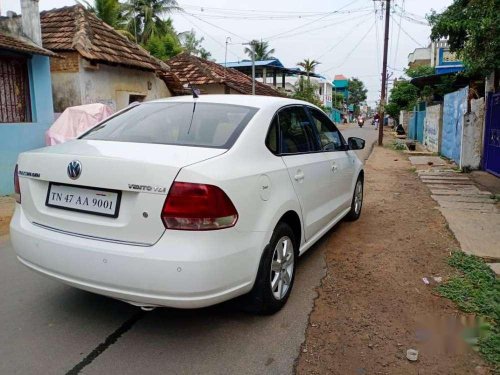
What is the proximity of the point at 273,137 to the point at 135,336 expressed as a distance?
5.83 ft

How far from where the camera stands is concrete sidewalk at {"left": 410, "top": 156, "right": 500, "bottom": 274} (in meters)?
4.90

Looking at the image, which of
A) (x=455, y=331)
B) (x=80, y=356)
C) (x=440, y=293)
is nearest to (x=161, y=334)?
(x=80, y=356)

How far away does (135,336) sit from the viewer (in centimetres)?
299

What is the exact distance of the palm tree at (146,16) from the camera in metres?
31.6

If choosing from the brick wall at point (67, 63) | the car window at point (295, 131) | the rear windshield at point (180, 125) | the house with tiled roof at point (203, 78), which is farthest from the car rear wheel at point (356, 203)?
the house with tiled roof at point (203, 78)

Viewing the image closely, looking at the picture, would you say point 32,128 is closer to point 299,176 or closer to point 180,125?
point 180,125

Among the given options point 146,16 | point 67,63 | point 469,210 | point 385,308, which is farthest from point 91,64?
point 146,16

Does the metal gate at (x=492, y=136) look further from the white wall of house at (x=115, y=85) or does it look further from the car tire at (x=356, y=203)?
the white wall of house at (x=115, y=85)

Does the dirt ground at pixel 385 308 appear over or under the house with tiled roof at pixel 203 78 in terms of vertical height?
under

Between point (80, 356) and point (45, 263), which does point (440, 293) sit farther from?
point (45, 263)

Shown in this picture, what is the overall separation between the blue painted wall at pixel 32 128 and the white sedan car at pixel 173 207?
5690 mm

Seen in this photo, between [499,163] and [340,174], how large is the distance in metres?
6.72

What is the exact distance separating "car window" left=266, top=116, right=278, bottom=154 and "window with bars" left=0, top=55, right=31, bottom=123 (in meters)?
6.89

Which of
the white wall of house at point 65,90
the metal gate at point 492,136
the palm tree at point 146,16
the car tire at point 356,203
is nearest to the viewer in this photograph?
the car tire at point 356,203
